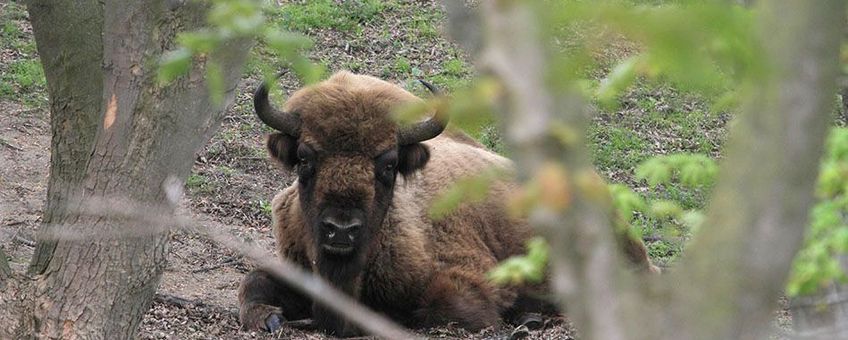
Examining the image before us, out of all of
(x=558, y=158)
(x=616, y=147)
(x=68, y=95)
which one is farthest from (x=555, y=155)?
(x=616, y=147)

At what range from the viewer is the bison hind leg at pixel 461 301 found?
765 centimetres

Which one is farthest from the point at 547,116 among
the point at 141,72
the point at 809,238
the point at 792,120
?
the point at 141,72

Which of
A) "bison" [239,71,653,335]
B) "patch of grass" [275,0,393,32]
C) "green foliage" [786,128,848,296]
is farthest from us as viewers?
"patch of grass" [275,0,393,32]

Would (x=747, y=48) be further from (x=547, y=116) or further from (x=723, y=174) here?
(x=547, y=116)

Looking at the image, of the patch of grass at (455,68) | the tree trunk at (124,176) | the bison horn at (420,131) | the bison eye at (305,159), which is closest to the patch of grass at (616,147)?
the patch of grass at (455,68)

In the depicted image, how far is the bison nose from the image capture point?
6766 millimetres

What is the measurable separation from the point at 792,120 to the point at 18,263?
7188 millimetres

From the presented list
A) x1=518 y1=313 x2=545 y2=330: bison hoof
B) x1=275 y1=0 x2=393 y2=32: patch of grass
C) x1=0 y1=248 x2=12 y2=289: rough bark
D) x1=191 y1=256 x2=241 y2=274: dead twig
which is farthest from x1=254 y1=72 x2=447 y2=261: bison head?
x1=275 y1=0 x2=393 y2=32: patch of grass

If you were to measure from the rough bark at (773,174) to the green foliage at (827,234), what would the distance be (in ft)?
3.37

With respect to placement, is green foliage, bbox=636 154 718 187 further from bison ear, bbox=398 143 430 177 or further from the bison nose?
bison ear, bbox=398 143 430 177

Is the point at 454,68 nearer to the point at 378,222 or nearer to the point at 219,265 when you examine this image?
the point at 219,265

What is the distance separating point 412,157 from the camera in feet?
24.3

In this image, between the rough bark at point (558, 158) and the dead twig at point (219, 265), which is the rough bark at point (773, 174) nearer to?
the rough bark at point (558, 158)

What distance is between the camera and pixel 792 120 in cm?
148
